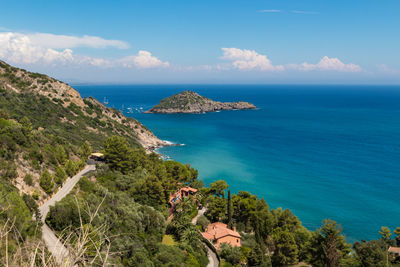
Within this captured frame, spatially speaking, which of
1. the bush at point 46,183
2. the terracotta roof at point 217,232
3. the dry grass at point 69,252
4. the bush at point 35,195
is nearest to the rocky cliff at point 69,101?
the bush at point 46,183

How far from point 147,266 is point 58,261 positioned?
727 inches

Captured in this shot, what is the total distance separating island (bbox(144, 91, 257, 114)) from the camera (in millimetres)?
179875

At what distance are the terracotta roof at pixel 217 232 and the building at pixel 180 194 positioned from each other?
7.26m

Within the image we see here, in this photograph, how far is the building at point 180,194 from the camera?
42.5m

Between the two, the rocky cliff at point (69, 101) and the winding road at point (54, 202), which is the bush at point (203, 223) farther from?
the rocky cliff at point (69, 101)

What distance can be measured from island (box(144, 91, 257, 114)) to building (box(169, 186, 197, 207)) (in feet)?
427

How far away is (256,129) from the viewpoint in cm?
11988

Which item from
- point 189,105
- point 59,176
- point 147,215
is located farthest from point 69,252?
point 189,105

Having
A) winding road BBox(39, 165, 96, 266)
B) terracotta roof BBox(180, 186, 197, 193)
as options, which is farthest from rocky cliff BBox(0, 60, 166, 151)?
terracotta roof BBox(180, 186, 197, 193)

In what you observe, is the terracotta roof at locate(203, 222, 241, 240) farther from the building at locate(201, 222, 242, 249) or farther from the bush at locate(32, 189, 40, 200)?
the bush at locate(32, 189, 40, 200)

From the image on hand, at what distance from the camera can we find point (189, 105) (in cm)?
18525

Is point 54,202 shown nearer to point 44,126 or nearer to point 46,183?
point 46,183

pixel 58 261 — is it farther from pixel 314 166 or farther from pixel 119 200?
pixel 314 166

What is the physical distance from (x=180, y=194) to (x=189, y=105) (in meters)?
142
